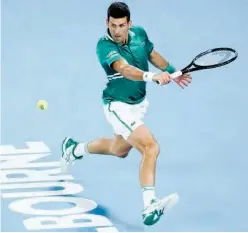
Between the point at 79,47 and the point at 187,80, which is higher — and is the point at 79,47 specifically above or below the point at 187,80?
above

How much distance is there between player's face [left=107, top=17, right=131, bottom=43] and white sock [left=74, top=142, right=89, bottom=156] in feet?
3.94

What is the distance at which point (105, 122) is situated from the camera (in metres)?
10.1

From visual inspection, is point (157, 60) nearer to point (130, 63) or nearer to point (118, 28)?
point (130, 63)

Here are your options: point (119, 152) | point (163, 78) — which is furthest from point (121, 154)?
point (163, 78)

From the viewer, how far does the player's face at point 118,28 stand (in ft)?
26.2

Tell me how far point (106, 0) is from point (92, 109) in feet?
11.0

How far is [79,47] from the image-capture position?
12.0 meters

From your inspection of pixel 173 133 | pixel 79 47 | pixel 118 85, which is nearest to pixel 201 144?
pixel 173 133

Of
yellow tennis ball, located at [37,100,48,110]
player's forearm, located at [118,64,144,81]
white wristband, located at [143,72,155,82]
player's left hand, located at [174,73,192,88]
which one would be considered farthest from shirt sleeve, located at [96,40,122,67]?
yellow tennis ball, located at [37,100,48,110]

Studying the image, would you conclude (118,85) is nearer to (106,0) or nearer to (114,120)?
(114,120)

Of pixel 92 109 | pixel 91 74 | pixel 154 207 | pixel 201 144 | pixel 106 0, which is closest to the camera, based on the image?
pixel 154 207

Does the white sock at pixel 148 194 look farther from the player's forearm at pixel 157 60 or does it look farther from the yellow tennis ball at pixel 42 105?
the yellow tennis ball at pixel 42 105

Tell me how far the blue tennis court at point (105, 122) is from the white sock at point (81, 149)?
0.63 ft

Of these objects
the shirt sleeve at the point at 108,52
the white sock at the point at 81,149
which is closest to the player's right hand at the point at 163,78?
the shirt sleeve at the point at 108,52
